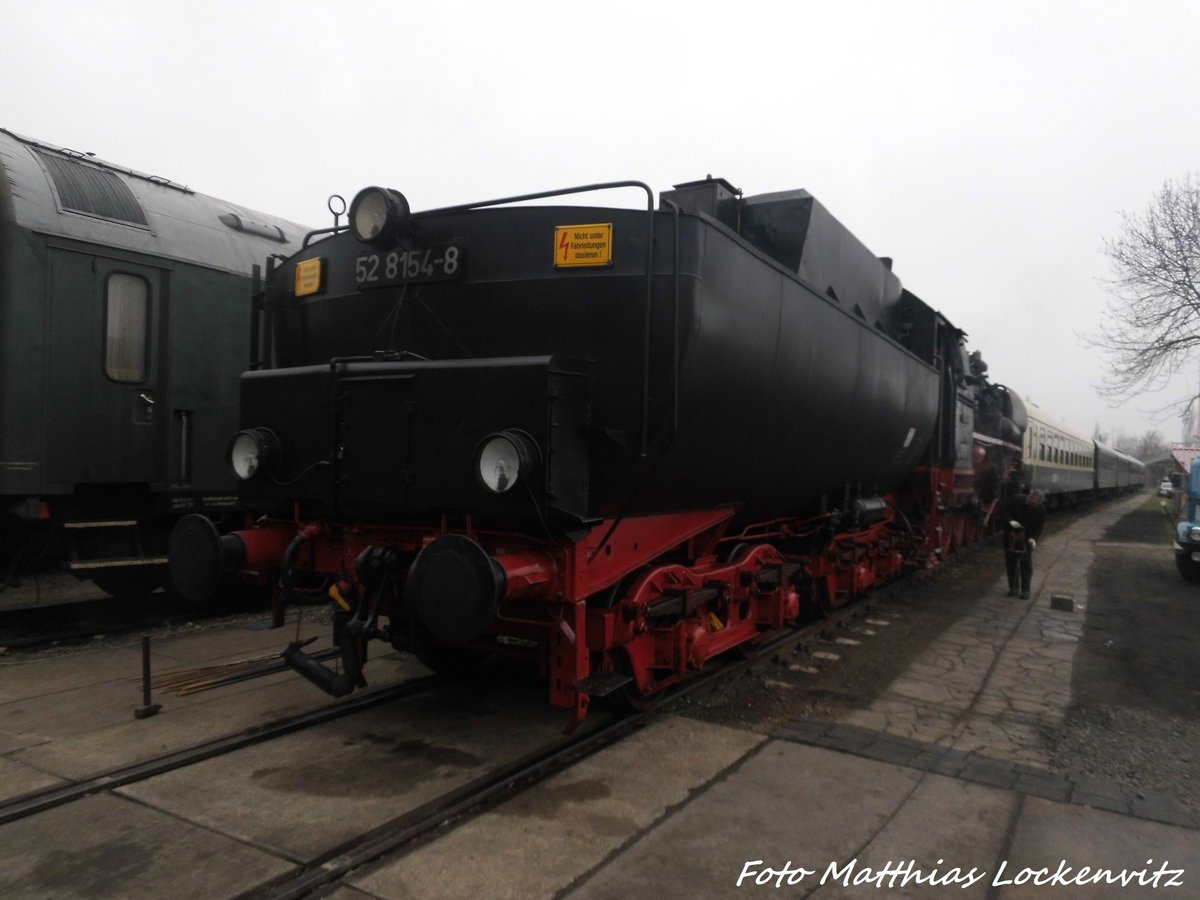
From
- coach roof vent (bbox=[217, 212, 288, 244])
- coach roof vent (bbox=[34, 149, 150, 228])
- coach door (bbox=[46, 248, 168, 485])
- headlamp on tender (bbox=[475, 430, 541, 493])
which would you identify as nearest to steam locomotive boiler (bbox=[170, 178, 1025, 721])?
headlamp on tender (bbox=[475, 430, 541, 493])

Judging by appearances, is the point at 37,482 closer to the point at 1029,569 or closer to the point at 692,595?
the point at 692,595

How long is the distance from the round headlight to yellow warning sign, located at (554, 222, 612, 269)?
87 centimetres

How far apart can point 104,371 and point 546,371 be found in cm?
493

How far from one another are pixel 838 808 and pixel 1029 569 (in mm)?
7625

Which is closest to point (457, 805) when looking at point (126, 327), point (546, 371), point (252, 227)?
point (546, 371)

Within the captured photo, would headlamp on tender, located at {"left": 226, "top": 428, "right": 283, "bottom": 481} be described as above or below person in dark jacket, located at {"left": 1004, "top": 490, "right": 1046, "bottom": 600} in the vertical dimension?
above

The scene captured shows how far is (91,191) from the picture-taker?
7.02 metres

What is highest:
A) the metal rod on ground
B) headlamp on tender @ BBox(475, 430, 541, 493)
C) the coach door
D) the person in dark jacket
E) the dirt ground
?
the coach door

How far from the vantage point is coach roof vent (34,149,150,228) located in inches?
268

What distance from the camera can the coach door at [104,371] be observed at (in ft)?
21.5

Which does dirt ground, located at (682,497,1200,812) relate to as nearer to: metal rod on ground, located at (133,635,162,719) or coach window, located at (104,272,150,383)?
metal rod on ground, located at (133,635,162,719)

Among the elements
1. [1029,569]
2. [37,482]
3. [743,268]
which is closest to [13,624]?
[37,482]

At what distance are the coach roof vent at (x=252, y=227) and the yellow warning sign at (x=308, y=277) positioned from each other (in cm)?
358

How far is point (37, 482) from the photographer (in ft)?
21.0
